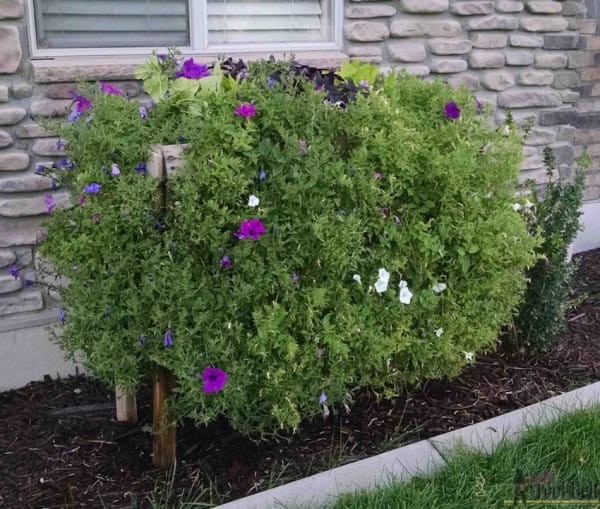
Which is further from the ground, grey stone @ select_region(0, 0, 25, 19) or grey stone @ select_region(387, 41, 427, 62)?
grey stone @ select_region(0, 0, 25, 19)

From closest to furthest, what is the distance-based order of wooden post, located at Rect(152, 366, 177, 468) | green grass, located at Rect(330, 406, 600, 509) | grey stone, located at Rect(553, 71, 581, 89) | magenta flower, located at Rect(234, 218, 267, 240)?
1. magenta flower, located at Rect(234, 218, 267, 240)
2. green grass, located at Rect(330, 406, 600, 509)
3. wooden post, located at Rect(152, 366, 177, 468)
4. grey stone, located at Rect(553, 71, 581, 89)

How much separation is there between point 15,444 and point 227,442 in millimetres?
791

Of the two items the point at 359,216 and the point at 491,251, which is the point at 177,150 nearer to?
the point at 359,216

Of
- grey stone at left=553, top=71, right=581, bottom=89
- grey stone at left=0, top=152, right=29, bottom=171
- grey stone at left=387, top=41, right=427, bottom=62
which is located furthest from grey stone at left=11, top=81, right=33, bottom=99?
grey stone at left=553, top=71, right=581, bottom=89

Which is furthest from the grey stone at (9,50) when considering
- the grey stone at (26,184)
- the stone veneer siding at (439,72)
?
the grey stone at (26,184)

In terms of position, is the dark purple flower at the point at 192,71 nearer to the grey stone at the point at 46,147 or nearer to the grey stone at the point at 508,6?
the grey stone at the point at 46,147

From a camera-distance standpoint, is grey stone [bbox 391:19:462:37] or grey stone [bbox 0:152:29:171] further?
grey stone [bbox 391:19:462:37]

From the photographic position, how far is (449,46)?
12.3 feet

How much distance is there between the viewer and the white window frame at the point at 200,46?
→ 2881 millimetres

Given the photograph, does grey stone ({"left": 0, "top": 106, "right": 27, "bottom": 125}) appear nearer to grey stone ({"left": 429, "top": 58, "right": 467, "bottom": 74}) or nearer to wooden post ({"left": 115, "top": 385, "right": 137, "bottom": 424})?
wooden post ({"left": 115, "top": 385, "right": 137, "bottom": 424})

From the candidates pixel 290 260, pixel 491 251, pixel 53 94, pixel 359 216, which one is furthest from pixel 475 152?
pixel 53 94

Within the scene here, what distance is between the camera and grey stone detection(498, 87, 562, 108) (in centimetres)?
408

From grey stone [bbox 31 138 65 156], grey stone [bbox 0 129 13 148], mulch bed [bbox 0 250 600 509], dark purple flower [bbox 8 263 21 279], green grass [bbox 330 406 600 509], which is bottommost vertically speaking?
mulch bed [bbox 0 250 600 509]

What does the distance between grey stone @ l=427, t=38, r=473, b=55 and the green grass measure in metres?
1.99
